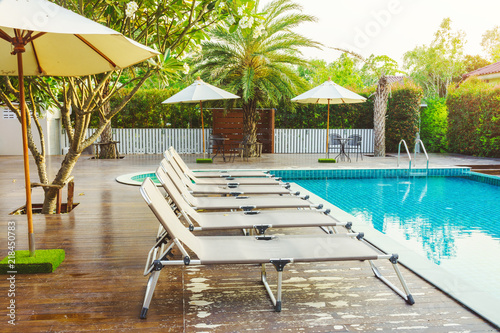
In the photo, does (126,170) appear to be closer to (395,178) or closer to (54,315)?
(395,178)

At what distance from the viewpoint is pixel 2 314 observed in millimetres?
2740

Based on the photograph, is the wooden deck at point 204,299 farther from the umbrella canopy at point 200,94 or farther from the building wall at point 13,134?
the building wall at point 13,134

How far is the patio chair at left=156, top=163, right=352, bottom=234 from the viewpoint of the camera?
3733mm

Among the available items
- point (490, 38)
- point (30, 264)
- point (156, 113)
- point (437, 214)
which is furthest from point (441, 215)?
point (490, 38)

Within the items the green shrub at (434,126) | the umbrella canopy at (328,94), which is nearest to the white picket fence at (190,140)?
the green shrub at (434,126)

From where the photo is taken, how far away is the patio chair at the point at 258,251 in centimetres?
283

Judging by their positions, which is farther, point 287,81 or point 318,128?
point 318,128

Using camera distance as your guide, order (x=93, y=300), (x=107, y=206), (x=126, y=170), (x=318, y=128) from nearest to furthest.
Result: (x=93, y=300) → (x=107, y=206) → (x=126, y=170) → (x=318, y=128)

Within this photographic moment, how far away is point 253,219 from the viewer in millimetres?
4051

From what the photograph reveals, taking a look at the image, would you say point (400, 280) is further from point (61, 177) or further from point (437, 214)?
point (437, 214)

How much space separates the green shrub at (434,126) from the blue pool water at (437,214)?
723 centimetres

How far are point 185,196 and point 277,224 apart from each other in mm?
1382

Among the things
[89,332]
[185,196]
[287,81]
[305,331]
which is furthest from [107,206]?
[287,81]

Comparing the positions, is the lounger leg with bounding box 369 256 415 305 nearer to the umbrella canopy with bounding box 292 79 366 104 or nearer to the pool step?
the pool step
